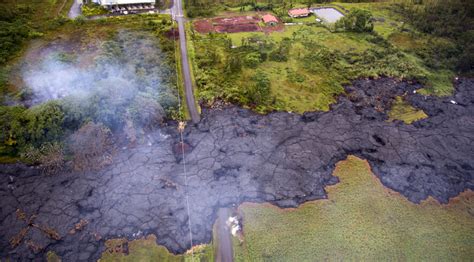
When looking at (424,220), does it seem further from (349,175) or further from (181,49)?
(181,49)

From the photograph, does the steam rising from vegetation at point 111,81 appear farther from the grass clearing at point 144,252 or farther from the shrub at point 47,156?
the grass clearing at point 144,252

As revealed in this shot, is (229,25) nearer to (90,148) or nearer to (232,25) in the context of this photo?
(232,25)

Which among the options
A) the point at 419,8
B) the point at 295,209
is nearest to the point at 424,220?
the point at 295,209

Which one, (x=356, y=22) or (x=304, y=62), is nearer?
(x=304, y=62)

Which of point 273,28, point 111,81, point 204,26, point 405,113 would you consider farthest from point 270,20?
point 111,81

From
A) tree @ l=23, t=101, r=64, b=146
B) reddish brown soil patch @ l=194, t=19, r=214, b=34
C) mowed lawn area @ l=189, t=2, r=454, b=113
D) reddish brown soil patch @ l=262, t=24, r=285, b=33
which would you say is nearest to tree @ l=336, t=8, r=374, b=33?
mowed lawn area @ l=189, t=2, r=454, b=113

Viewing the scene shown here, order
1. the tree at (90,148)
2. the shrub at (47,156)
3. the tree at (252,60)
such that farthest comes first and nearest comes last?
the tree at (252,60) < the tree at (90,148) < the shrub at (47,156)

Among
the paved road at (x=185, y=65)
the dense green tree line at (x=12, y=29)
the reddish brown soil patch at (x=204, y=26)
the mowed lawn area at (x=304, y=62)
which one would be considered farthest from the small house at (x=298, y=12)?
the dense green tree line at (x=12, y=29)
